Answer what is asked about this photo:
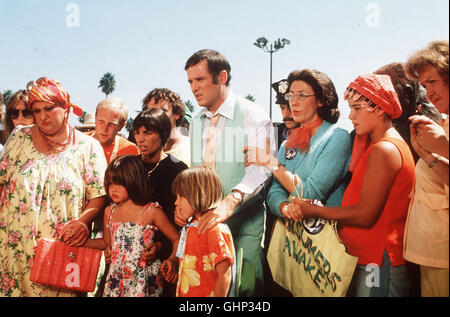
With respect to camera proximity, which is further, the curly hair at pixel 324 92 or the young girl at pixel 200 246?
the curly hair at pixel 324 92

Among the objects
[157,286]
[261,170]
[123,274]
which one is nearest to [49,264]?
[123,274]

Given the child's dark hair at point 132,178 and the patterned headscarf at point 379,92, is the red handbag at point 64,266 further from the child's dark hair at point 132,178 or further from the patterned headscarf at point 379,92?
the patterned headscarf at point 379,92

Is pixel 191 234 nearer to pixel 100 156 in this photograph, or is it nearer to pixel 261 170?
pixel 261 170

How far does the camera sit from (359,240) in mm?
3100

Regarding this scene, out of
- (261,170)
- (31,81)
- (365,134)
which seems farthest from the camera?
(31,81)

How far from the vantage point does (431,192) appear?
287cm

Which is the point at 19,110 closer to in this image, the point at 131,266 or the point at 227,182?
the point at 131,266

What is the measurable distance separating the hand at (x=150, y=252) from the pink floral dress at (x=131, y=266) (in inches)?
1.1

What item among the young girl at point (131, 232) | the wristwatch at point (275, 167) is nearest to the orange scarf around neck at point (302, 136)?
the wristwatch at point (275, 167)

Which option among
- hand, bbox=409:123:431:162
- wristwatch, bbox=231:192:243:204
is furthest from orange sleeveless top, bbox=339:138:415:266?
wristwatch, bbox=231:192:243:204

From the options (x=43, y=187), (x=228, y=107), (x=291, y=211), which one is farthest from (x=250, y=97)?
(x=43, y=187)

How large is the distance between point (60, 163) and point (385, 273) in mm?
2673

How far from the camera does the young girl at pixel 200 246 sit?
301 cm

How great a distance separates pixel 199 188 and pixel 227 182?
41 centimetres
